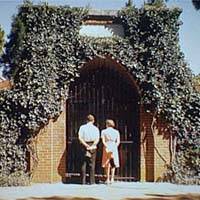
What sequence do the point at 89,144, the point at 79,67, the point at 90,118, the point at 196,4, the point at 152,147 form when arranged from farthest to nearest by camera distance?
the point at 79,67, the point at 152,147, the point at 90,118, the point at 89,144, the point at 196,4

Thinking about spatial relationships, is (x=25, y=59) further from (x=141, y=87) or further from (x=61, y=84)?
(x=141, y=87)

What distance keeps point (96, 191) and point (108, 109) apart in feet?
3.17

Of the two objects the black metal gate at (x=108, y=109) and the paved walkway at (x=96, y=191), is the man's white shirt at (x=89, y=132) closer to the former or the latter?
the black metal gate at (x=108, y=109)

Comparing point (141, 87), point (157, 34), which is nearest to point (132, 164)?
point (141, 87)

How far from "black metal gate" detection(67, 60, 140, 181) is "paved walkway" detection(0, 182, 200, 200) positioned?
45 cm

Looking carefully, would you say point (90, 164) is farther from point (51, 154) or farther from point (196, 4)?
point (196, 4)

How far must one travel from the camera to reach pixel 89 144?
4816mm

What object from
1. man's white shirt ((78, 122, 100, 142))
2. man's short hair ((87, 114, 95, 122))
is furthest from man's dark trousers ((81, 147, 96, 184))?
man's short hair ((87, 114, 95, 122))

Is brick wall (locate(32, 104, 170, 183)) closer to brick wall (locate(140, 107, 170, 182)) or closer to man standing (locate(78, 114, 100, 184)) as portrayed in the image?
brick wall (locate(140, 107, 170, 182))

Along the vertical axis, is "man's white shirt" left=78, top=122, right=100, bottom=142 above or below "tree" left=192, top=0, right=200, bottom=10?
below

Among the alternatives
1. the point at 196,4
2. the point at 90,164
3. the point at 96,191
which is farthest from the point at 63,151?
the point at 196,4

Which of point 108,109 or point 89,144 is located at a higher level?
point 108,109

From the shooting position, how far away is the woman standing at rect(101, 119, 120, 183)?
4832 millimetres

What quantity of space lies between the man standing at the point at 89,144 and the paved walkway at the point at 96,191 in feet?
0.74
